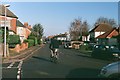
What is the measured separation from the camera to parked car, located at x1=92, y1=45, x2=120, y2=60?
26.0 meters

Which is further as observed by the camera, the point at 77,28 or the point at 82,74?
the point at 77,28

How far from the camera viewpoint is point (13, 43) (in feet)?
154

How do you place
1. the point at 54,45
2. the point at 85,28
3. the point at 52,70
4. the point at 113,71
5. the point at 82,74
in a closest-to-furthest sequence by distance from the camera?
the point at 113,71
the point at 82,74
the point at 52,70
the point at 54,45
the point at 85,28

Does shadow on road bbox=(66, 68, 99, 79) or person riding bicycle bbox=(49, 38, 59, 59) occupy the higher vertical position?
person riding bicycle bbox=(49, 38, 59, 59)

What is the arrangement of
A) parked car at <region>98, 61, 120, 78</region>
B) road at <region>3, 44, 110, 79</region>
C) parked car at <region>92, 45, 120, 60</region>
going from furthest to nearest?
parked car at <region>92, 45, 120, 60</region> → road at <region>3, 44, 110, 79</region> → parked car at <region>98, 61, 120, 78</region>

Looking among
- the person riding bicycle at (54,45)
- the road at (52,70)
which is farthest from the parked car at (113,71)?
the person riding bicycle at (54,45)

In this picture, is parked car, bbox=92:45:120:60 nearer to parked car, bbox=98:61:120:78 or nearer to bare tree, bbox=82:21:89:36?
parked car, bbox=98:61:120:78

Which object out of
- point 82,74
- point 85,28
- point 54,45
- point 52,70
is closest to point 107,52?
point 54,45

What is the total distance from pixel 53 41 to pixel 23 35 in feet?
256

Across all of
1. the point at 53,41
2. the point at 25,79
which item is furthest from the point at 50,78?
the point at 53,41

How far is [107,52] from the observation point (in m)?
27.8

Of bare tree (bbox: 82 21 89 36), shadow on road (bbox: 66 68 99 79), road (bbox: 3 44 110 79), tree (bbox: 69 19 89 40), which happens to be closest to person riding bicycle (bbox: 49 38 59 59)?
road (bbox: 3 44 110 79)

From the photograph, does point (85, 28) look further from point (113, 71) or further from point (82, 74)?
point (113, 71)

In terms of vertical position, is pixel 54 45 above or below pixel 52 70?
above
